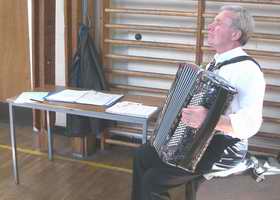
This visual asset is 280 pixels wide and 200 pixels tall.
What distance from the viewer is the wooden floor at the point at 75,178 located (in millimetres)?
2326

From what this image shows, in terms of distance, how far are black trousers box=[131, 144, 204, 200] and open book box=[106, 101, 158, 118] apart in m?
0.20

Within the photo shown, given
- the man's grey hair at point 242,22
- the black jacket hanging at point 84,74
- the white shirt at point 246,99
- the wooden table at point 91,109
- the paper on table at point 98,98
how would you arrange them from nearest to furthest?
the white shirt at point 246,99, the man's grey hair at point 242,22, the wooden table at point 91,109, the paper on table at point 98,98, the black jacket hanging at point 84,74

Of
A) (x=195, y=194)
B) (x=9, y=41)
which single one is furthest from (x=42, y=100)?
(x=9, y=41)

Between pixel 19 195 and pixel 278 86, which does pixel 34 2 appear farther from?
pixel 278 86

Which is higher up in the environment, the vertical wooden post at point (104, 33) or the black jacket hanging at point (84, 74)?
the vertical wooden post at point (104, 33)

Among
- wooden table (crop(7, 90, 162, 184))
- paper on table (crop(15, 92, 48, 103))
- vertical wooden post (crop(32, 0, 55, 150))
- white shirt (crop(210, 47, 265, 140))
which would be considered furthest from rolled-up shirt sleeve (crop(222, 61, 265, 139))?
vertical wooden post (crop(32, 0, 55, 150))

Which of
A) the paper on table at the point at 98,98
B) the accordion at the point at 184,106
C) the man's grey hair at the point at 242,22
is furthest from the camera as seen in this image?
the paper on table at the point at 98,98

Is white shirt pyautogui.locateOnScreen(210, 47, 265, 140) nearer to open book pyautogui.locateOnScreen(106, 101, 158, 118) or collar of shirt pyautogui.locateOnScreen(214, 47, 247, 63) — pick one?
collar of shirt pyautogui.locateOnScreen(214, 47, 247, 63)

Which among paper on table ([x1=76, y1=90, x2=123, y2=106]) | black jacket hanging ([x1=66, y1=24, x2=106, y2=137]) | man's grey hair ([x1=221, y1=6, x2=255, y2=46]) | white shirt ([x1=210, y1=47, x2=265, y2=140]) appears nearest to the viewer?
white shirt ([x1=210, y1=47, x2=265, y2=140])

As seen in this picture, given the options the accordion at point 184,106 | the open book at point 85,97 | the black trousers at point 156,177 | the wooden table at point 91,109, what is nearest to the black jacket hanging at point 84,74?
the open book at point 85,97

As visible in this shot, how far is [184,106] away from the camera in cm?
211

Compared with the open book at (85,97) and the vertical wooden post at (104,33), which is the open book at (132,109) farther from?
the vertical wooden post at (104,33)

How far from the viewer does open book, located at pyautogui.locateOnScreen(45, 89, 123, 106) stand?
283 centimetres

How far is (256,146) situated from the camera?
3.31 m
